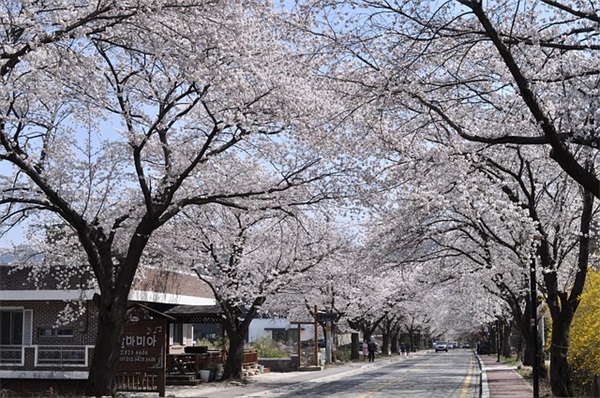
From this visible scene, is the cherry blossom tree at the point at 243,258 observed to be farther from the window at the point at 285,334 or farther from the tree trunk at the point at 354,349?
the window at the point at 285,334

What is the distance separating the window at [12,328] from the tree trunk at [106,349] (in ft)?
64.2

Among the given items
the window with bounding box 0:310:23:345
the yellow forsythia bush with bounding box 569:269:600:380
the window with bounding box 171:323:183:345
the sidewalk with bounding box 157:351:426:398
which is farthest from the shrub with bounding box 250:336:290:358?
the yellow forsythia bush with bounding box 569:269:600:380

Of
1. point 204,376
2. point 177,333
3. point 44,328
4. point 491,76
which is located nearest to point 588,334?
point 491,76

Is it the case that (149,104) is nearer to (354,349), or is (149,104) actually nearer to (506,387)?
(506,387)

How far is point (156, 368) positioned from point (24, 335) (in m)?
15.3

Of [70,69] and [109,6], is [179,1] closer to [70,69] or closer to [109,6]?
[109,6]

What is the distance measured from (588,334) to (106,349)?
11.8 metres

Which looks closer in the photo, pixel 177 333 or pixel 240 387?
pixel 240 387

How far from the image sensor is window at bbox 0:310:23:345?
35875 millimetres

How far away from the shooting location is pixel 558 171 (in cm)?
2044

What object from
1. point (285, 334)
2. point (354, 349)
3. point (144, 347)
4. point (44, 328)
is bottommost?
point (354, 349)

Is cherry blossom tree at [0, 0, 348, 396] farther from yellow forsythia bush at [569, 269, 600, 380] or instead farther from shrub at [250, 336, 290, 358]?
shrub at [250, 336, 290, 358]

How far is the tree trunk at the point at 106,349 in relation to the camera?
1780cm

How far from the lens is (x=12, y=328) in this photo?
118ft
